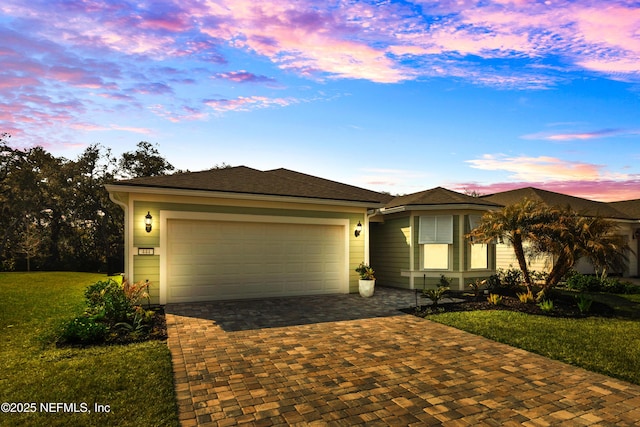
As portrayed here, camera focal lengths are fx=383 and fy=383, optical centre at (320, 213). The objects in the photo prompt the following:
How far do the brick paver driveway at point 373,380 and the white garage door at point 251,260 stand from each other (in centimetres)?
233

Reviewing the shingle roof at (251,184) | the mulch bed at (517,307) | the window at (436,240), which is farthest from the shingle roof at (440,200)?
the mulch bed at (517,307)

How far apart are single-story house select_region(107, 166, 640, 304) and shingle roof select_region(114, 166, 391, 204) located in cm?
3

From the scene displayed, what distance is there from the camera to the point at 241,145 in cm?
1502

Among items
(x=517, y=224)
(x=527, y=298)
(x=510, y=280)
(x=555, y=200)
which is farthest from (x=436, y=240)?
(x=555, y=200)

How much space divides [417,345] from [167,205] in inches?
270

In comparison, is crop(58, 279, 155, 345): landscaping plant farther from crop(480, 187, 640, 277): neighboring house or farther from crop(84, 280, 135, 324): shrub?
crop(480, 187, 640, 277): neighboring house

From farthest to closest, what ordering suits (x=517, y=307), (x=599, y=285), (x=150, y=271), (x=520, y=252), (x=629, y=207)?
1. (x=629, y=207)
2. (x=599, y=285)
3. (x=520, y=252)
4. (x=517, y=307)
5. (x=150, y=271)

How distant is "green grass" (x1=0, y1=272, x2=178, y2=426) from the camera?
3.75m

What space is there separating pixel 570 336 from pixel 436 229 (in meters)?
5.96

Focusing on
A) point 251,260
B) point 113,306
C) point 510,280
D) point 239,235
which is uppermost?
point 239,235

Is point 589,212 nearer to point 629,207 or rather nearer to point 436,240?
point 629,207

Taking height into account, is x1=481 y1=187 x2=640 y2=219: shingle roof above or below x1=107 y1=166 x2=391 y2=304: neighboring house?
above

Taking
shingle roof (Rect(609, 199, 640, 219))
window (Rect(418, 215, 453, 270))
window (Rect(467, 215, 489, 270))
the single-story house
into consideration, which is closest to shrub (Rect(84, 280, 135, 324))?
the single-story house

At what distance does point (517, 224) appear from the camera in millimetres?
10195
